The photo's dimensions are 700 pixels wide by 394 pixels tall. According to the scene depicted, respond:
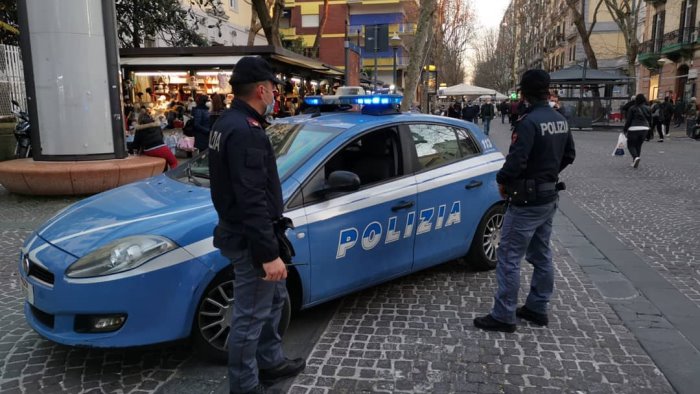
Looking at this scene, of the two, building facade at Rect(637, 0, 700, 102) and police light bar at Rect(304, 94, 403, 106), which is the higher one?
building facade at Rect(637, 0, 700, 102)

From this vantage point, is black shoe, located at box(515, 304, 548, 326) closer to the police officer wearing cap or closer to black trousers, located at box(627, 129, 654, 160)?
the police officer wearing cap

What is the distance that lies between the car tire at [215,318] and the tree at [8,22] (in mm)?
14718

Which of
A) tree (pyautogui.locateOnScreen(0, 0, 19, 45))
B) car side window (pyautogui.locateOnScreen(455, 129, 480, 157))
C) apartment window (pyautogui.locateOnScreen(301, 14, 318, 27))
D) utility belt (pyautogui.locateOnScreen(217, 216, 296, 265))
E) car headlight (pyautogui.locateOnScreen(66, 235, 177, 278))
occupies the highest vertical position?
apartment window (pyautogui.locateOnScreen(301, 14, 318, 27))

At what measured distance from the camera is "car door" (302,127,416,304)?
145 inches

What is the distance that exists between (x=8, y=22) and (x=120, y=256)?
52.5ft

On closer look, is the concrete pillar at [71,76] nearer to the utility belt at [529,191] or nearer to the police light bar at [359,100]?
the police light bar at [359,100]

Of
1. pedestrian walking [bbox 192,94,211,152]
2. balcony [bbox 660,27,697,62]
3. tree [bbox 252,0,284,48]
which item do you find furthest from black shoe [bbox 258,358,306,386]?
balcony [bbox 660,27,697,62]

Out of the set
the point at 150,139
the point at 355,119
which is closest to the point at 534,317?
the point at 355,119

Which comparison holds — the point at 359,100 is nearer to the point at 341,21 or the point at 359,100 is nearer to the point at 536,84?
the point at 536,84

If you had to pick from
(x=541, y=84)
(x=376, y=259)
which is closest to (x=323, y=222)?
(x=376, y=259)

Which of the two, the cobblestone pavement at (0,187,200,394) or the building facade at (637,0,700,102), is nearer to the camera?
the cobblestone pavement at (0,187,200,394)

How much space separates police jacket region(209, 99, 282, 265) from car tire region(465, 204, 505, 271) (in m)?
2.84

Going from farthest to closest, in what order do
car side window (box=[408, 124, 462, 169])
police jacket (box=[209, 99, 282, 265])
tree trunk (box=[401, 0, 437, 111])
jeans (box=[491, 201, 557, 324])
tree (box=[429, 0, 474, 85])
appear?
1. tree (box=[429, 0, 474, 85])
2. tree trunk (box=[401, 0, 437, 111])
3. car side window (box=[408, 124, 462, 169])
4. jeans (box=[491, 201, 557, 324])
5. police jacket (box=[209, 99, 282, 265])

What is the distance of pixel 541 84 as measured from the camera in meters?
3.73
